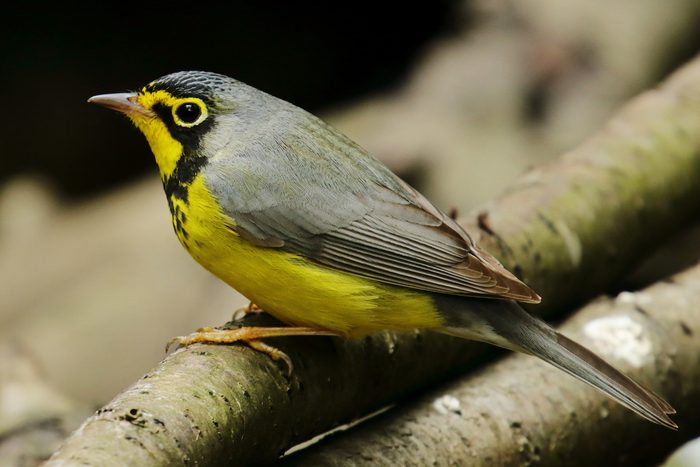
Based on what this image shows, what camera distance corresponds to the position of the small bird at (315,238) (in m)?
3.46

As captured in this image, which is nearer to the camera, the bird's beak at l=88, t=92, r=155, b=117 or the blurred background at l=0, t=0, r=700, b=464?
the bird's beak at l=88, t=92, r=155, b=117

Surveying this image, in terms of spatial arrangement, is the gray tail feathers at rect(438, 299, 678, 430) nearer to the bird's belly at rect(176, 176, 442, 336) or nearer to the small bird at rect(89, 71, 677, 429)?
the small bird at rect(89, 71, 677, 429)

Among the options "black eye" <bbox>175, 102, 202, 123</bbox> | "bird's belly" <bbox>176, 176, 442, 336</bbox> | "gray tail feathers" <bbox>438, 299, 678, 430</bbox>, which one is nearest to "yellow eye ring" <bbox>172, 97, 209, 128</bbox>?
"black eye" <bbox>175, 102, 202, 123</bbox>

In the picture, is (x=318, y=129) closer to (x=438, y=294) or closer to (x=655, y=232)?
(x=438, y=294)

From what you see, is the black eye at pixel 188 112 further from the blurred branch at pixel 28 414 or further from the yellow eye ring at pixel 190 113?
the blurred branch at pixel 28 414

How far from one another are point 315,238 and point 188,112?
63 cm

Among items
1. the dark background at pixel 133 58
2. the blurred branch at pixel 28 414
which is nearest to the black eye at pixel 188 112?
the blurred branch at pixel 28 414

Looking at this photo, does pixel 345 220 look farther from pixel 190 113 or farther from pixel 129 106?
pixel 129 106

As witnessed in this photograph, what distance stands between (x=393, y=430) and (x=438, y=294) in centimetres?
50

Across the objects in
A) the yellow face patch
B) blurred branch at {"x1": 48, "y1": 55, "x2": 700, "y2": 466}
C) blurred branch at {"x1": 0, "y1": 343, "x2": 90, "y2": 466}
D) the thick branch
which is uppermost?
the yellow face patch

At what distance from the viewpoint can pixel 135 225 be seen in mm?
7625

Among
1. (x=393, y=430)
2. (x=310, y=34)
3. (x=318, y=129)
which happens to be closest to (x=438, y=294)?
(x=393, y=430)

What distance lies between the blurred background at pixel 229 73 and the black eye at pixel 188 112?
3.08 meters

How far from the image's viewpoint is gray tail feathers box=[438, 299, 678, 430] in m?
3.38
